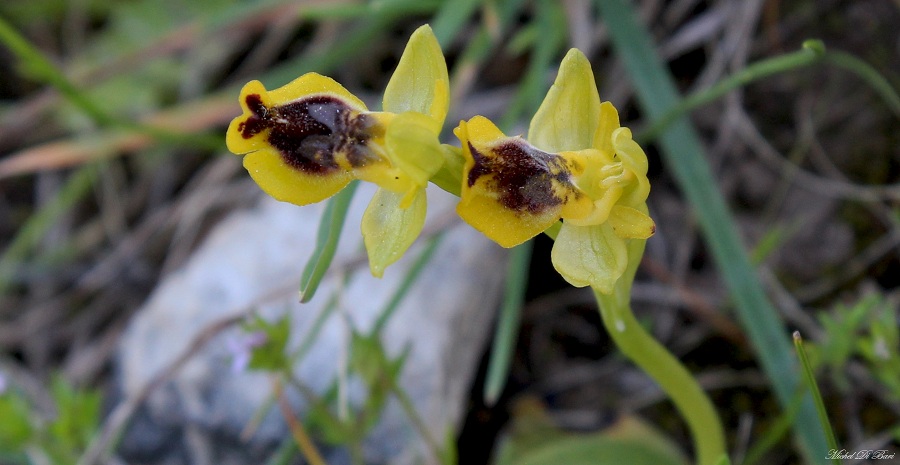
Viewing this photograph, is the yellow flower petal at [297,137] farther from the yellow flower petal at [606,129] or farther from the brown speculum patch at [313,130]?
the yellow flower petal at [606,129]

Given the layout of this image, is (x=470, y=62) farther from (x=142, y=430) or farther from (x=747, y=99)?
(x=142, y=430)

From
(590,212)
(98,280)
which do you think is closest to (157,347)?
(98,280)

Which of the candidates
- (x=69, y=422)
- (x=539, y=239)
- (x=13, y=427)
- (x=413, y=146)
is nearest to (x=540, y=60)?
(x=539, y=239)

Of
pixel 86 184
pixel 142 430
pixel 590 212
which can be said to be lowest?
pixel 590 212

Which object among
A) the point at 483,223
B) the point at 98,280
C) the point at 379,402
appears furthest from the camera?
the point at 98,280

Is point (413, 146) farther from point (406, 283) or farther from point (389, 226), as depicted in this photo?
point (406, 283)

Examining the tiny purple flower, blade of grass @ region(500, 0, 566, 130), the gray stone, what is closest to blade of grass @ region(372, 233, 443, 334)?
the gray stone

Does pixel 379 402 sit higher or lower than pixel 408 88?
lower
